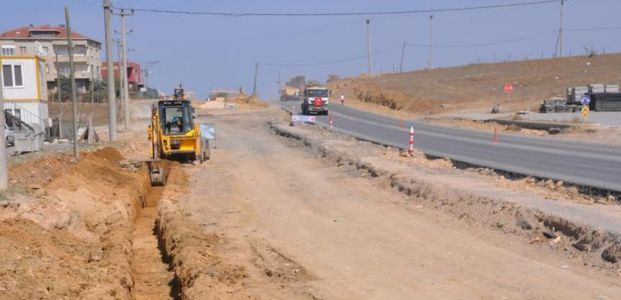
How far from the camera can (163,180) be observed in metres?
22.6

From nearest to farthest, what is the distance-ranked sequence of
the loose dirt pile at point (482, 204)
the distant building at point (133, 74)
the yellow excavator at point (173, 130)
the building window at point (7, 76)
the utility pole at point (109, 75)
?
the loose dirt pile at point (482, 204), the yellow excavator at point (173, 130), the utility pole at point (109, 75), the building window at point (7, 76), the distant building at point (133, 74)

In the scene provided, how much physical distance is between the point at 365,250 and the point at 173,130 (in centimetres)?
1588

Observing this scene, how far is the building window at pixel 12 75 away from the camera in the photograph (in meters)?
45.0

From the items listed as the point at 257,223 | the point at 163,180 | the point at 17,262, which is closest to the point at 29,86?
the point at 163,180

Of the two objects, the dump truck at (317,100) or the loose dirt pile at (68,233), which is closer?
the loose dirt pile at (68,233)

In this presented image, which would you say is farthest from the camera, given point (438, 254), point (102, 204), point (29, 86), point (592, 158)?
point (29, 86)

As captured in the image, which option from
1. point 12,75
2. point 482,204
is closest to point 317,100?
point 12,75

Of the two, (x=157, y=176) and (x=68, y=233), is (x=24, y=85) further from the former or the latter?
(x=68, y=233)

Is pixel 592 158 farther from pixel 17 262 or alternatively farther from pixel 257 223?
pixel 17 262

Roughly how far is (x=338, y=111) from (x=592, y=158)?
49.9 metres

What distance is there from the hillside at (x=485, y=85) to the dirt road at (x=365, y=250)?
5153cm

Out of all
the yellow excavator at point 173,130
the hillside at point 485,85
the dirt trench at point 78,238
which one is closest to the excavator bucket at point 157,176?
the dirt trench at point 78,238

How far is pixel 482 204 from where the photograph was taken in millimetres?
14438

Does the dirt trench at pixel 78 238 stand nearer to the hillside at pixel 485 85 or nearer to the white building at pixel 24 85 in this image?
the white building at pixel 24 85
